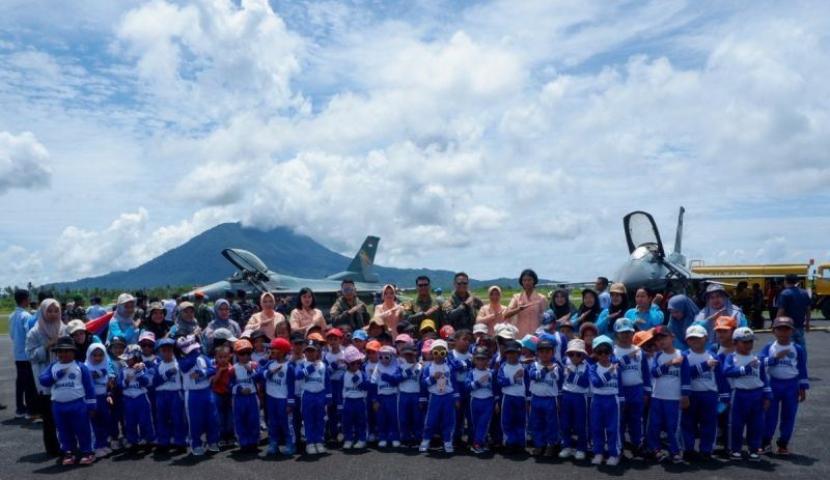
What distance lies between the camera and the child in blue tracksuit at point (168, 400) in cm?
729

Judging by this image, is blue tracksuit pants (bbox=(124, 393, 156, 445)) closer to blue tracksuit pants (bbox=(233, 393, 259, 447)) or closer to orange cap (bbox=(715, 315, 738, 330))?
blue tracksuit pants (bbox=(233, 393, 259, 447))

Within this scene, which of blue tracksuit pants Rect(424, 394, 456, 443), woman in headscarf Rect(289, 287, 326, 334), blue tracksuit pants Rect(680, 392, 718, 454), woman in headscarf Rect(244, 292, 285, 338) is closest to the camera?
blue tracksuit pants Rect(680, 392, 718, 454)

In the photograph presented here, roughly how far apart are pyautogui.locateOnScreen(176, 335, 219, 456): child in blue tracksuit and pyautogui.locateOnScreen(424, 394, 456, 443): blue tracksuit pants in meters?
2.53

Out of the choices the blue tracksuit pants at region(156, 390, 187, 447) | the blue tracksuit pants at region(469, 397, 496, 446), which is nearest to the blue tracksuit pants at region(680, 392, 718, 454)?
the blue tracksuit pants at region(469, 397, 496, 446)

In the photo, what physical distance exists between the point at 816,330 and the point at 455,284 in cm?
1886

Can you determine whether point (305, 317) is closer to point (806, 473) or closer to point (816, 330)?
point (806, 473)

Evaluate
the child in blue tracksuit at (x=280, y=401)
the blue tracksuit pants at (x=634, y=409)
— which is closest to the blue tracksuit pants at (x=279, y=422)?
the child in blue tracksuit at (x=280, y=401)

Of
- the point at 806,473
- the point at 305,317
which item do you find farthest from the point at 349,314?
the point at 806,473

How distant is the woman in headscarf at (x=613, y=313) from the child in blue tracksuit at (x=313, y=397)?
3.55m

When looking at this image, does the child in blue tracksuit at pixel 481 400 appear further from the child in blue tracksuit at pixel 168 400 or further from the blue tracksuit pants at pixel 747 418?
the child in blue tracksuit at pixel 168 400

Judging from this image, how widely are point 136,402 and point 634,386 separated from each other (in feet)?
18.9

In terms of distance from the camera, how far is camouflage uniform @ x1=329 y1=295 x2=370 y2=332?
29.5 ft

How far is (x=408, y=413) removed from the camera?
7414mm

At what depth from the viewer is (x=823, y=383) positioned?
10977mm
